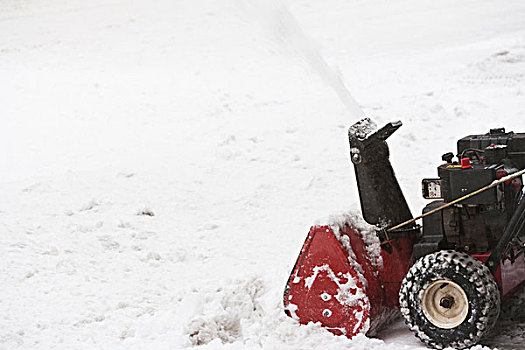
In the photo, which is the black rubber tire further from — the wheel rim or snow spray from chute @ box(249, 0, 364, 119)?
snow spray from chute @ box(249, 0, 364, 119)

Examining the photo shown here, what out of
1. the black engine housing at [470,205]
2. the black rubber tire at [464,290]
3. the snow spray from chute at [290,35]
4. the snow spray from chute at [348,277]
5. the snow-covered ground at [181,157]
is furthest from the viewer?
the snow spray from chute at [290,35]

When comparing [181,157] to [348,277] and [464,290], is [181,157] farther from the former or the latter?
[464,290]

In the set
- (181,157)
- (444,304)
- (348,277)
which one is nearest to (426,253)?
(444,304)

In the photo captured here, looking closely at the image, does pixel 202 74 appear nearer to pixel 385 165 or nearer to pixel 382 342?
pixel 385 165

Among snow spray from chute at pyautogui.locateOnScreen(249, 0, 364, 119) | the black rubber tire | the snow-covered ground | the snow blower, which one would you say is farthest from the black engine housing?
snow spray from chute at pyautogui.locateOnScreen(249, 0, 364, 119)

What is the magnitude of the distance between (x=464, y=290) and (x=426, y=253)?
282 mm

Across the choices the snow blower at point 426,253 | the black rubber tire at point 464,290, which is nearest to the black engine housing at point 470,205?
the snow blower at point 426,253

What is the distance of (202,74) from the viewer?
8695 millimetres

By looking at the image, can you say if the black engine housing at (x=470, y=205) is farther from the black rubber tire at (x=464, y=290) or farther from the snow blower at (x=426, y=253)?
the black rubber tire at (x=464, y=290)

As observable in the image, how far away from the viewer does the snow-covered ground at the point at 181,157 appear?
13.9 ft

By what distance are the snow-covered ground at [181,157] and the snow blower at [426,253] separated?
19 centimetres

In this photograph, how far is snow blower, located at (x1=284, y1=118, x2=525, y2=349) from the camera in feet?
11.4

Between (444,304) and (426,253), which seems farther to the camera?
(426,253)

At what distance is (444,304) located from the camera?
11.5ft
